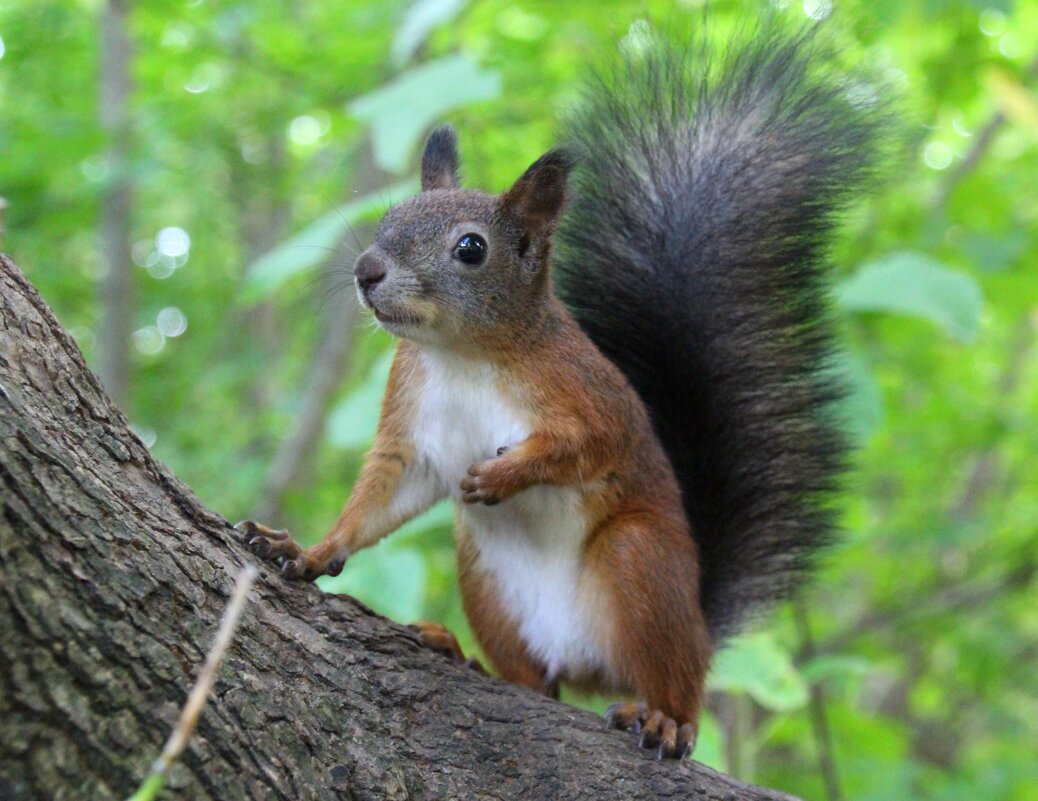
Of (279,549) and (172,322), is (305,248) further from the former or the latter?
(172,322)

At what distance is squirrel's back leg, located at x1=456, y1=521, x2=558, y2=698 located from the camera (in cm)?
196

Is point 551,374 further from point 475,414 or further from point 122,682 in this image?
point 122,682

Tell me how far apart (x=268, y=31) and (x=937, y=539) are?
2.90 meters

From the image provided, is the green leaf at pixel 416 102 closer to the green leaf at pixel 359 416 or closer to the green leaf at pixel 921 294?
the green leaf at pixel 359 416

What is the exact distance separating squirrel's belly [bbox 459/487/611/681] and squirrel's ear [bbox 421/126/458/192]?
2.20ft

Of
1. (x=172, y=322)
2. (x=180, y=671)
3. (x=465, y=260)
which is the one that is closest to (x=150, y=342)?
(x=172, y=322)

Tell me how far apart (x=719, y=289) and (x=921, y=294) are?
421 millimetres

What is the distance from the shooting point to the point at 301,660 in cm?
129

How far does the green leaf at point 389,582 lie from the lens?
1.91m

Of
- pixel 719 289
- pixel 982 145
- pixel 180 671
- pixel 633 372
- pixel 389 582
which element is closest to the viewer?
pixel 180 671

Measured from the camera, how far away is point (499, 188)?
3.45 metres

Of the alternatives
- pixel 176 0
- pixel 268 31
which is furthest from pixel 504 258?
pixel 176 0

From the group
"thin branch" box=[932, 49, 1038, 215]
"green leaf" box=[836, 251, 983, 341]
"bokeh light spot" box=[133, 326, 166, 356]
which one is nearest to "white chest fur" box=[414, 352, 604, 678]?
"green leaf" box=[836, 251, 983, 341]

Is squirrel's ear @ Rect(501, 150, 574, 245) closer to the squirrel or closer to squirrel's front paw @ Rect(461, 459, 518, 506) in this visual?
the squirrel
